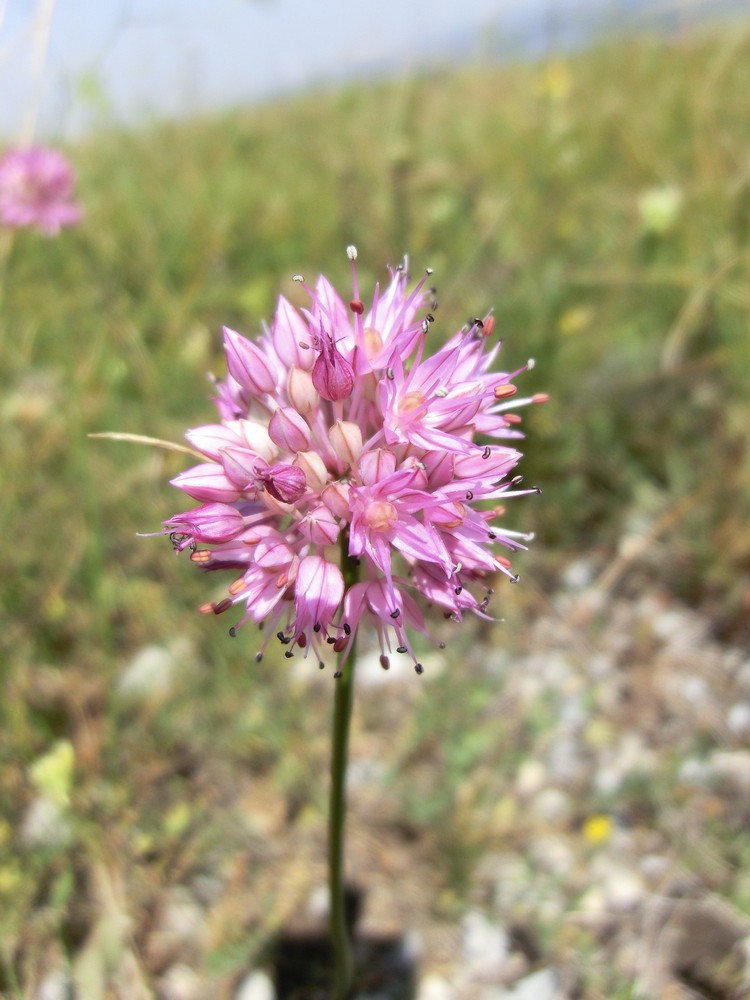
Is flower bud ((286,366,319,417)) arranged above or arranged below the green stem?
above

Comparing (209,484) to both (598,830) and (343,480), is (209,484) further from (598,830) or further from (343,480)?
(598,830)

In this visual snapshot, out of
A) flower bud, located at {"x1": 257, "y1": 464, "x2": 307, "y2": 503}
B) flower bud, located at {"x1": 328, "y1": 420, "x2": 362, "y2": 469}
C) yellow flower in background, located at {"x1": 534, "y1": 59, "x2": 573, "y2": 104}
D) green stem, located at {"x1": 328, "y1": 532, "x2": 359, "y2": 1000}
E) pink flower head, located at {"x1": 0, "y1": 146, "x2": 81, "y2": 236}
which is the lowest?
green stem, located at {"x1": 328, "y1": 532, "x2": 359, "y2": 1000}

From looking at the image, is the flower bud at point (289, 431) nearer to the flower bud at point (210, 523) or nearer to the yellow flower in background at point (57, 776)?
the flower bud at point (210, 523)

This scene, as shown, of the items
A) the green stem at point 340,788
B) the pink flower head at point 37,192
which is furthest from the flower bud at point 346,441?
the pink flower head at point 37,192

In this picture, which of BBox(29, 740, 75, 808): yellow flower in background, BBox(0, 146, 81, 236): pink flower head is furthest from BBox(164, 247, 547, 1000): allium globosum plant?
BBox(0, 146, 81, 236): pink flower head

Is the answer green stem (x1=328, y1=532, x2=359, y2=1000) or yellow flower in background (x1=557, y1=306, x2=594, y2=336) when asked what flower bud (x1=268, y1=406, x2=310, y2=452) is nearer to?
green stem (x1=328, y1=532, x2=359, y2=1000)

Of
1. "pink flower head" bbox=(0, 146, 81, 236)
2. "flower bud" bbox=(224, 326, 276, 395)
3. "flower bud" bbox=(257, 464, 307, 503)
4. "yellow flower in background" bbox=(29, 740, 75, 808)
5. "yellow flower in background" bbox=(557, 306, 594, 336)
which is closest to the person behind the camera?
"flower bud" bbox=(257, 464, 307, 503)
